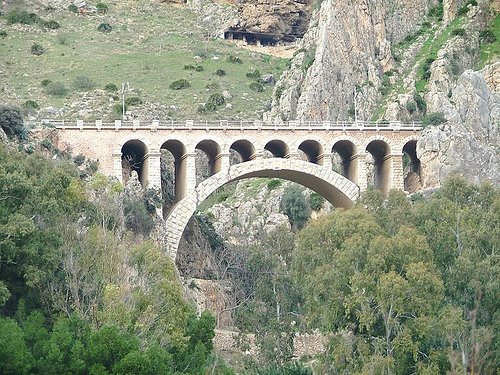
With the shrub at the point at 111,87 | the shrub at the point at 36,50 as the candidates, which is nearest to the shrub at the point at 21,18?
the shrub at the point at 36,50

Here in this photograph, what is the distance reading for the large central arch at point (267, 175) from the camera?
6625cm

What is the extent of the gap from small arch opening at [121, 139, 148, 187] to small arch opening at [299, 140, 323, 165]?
10542 mm

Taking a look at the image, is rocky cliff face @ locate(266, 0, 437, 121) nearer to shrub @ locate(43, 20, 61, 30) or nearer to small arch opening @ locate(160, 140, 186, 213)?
small arch opening @ locate(160, 140, 186, 213)

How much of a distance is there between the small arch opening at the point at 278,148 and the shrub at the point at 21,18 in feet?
162

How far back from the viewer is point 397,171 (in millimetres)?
71375

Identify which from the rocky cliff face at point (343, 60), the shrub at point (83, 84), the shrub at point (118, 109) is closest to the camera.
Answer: the rocky cliff face at point (343, 60)

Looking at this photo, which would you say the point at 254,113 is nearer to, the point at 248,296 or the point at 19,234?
the point at 248,296

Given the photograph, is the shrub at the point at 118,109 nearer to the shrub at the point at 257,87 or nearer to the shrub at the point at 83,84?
the shrub at the point at 83,84

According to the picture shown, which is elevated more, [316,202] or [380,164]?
[380,164]

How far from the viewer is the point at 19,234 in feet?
146

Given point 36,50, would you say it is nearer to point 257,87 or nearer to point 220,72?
point 220,72

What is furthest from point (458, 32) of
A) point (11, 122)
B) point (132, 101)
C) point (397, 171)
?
point (11, 122)

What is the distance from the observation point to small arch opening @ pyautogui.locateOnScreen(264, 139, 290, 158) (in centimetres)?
7031

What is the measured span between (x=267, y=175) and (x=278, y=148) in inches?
78.2
